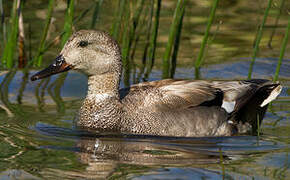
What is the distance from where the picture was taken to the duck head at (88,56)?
7312 mm

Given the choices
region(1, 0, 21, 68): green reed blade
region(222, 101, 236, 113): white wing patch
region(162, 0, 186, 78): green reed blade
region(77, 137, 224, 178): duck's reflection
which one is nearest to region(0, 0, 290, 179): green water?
region(77, 137, 224, 178): duck's reflection

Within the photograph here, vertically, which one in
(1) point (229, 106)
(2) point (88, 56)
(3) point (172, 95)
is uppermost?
(2) point (88, 56)

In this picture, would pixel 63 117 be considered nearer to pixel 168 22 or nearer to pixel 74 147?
pixel 74 147

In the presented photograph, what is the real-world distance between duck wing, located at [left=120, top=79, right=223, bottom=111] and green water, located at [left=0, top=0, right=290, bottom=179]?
460mm

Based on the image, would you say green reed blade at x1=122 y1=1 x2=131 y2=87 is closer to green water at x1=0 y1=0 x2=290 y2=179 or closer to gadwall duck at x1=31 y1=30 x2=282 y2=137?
green water at x1=0 y1=0 x2=290 y2=179

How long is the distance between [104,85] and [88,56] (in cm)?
41

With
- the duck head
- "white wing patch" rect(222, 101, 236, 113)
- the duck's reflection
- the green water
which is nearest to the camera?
the green water

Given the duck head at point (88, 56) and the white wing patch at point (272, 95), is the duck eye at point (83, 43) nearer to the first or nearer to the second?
the duck head at point (88, 56)

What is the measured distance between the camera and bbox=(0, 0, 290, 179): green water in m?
5.90

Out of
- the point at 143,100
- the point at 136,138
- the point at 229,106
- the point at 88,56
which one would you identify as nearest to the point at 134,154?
the point at 136,138

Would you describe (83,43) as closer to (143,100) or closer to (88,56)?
(88,56)

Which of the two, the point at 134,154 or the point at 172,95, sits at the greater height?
the point at 172,95

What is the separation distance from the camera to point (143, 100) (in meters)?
7.55

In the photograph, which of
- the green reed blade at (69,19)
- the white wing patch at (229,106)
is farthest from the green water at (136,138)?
the green reed blade at (69,19)
